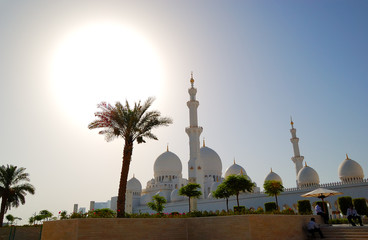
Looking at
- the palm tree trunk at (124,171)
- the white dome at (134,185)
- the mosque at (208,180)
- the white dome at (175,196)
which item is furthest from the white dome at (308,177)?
the white dome at (134,185)

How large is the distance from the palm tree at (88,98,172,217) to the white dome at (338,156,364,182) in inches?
1168

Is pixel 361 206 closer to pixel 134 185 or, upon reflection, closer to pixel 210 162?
pixel 210 162

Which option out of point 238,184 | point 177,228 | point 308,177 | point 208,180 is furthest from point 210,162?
point 177,228

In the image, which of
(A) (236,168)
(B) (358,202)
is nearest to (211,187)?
(A) (236,168)

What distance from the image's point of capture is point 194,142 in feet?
136

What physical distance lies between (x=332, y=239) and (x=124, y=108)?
39.3 feet

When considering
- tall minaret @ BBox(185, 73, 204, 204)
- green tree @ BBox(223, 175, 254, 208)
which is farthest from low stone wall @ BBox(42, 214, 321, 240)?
tall minaret @ BBox(185, 73, 204, 204)

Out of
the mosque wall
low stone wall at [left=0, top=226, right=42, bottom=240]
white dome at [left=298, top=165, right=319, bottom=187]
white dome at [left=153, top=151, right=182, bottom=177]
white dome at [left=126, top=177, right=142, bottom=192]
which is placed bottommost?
low stone wall at [left=0, top=226, right=42, bottom=240]

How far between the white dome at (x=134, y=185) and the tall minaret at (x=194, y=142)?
19899 millimetres

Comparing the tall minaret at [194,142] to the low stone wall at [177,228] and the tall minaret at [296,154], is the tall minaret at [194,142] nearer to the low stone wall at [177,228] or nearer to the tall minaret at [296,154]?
the tall minaret at [296,154]

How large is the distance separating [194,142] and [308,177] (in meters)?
15.7

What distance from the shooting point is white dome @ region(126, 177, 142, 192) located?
56.9 meters

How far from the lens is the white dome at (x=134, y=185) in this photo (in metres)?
56.9

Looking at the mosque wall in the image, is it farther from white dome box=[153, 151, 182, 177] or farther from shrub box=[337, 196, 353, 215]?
white dome box=[153, 151, 182, 177]
